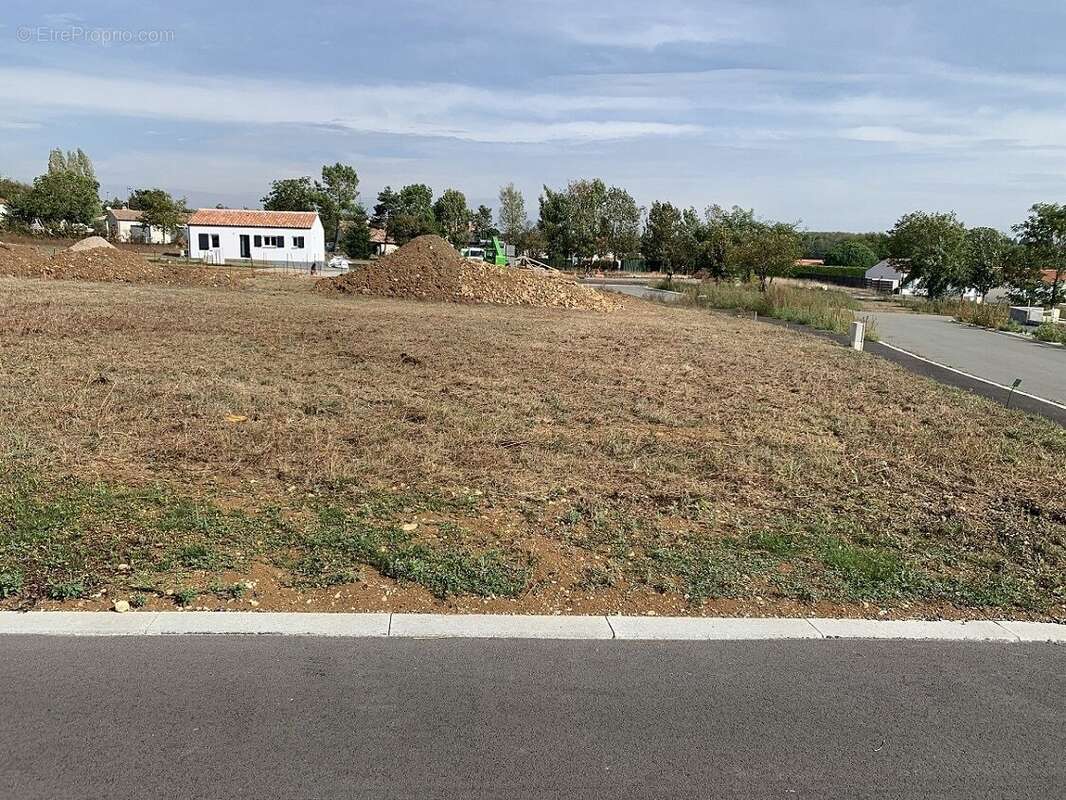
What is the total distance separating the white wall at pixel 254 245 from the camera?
183ft

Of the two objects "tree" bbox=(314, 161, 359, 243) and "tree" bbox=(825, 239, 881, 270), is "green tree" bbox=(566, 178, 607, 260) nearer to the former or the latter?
"tree" bbox=(314, 161, 359, 243)

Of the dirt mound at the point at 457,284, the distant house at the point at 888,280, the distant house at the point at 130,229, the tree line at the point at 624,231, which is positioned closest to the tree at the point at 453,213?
the tree line at the point at 624,231

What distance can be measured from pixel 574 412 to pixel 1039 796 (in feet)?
21.3

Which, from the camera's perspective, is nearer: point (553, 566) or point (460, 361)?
point (553, 566)

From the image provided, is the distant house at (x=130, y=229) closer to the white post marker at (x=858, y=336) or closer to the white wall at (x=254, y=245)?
the white wall at (x=254, y=245)

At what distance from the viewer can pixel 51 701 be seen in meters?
3.02

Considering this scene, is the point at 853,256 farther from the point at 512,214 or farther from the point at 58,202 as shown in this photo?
the point at 58,202

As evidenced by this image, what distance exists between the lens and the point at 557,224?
228 ft

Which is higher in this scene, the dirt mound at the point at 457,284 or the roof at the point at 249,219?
the roof at the point at 249,219

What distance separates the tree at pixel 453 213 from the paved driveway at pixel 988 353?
5816cm

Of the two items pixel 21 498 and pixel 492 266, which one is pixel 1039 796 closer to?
pixel 21 498

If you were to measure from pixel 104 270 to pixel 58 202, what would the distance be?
4034cm

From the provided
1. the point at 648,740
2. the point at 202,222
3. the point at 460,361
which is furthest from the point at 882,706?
the point at 202,222

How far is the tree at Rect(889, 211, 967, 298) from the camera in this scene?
4562 centimetres
